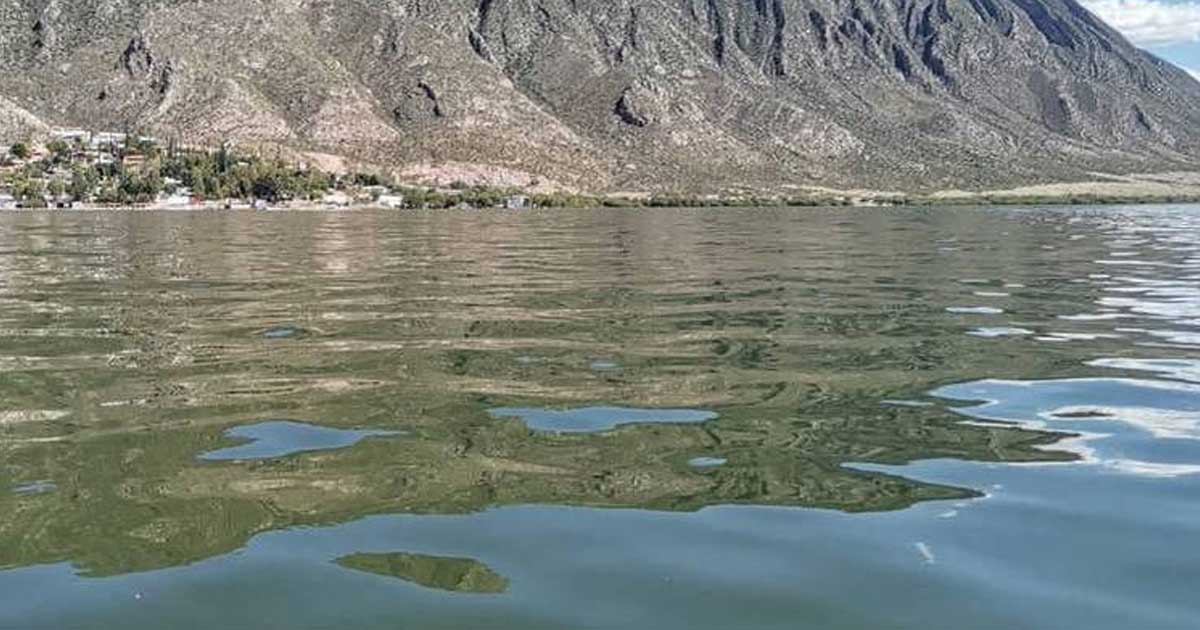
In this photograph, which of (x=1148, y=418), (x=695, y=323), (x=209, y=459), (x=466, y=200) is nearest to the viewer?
(x=209, y=459)

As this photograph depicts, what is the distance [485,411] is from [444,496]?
3.76 meters

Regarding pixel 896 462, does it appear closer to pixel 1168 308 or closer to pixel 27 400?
pixel 27 400

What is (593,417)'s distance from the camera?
13.2 metres

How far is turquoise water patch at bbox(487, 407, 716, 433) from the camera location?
1263 centimetres

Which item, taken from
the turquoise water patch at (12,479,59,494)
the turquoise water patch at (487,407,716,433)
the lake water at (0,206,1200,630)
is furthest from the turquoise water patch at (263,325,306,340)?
the turquoise water patch at (12,479,59,494)

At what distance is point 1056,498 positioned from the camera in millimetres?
9945

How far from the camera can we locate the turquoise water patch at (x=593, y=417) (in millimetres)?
12633

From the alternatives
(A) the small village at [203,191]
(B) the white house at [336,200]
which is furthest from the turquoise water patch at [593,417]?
(B) the white house at [336,200]

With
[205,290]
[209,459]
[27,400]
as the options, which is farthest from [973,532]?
[205,290]

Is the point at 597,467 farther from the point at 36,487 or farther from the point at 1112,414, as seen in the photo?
the point at 1112,414

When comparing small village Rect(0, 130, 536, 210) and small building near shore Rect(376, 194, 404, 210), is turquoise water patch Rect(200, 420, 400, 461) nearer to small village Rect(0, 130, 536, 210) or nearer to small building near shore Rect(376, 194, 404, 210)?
small village Rect(0, 130, 536, 210)

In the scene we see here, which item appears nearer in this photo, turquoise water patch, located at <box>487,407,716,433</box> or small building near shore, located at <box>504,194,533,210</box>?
turquoise water patch, located at <box>487,407,716,433</box>

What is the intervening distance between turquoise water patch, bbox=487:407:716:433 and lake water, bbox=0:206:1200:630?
Answer: 6 centimetres

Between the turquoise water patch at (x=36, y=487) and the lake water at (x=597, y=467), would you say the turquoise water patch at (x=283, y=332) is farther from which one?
the turquoise water patch at (x=36, y=487)
